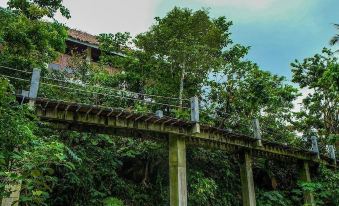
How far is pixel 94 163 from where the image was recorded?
1512 centimetres

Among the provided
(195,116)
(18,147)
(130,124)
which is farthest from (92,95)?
(18,147)

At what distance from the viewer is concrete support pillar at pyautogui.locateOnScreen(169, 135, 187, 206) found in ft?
39.6

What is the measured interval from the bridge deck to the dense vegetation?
1040 millimetres

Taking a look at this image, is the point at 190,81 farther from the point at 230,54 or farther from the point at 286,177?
the point at 286,177

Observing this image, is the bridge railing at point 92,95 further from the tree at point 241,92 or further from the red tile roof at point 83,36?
the red tile roof at point 83,36

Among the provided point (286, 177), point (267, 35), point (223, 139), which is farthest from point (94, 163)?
point (286, 177)

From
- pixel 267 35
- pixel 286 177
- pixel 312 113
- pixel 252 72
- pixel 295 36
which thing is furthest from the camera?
pixel 312 113

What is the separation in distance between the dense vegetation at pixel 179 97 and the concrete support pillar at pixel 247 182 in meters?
1.39

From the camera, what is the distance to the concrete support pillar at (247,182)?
15.4 meters

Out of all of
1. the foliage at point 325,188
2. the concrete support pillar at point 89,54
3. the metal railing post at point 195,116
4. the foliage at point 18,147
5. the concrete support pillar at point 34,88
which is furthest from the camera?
the concrete support pillar at point 89,54

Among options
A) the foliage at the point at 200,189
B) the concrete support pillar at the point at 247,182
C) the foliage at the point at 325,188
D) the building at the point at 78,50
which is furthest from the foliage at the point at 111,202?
the building at the point at 78,50

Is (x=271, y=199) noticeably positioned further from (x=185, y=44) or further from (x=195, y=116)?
(x=185, y=44)

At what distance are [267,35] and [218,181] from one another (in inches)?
327

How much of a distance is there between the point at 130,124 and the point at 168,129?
1.55m
